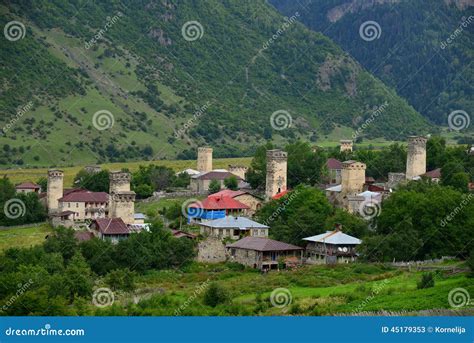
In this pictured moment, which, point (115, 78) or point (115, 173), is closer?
point (115, 173)

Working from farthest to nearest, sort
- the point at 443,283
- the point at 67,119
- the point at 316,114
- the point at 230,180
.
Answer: the point at 316,114
the point at 67,119
the point at 230,180
the point at 443,283

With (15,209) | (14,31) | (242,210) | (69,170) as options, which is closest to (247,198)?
(242,210)

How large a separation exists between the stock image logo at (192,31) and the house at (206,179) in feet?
286

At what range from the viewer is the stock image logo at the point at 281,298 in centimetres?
5095

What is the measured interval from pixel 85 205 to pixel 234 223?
13172 mm

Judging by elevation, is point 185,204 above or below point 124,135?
below

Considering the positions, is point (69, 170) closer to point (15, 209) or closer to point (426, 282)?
point (15, 209)

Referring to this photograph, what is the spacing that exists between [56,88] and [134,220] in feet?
254

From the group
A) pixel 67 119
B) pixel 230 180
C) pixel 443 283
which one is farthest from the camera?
pixel 67 119

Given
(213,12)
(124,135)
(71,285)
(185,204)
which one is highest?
(213,12)

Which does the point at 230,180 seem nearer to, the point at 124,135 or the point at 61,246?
the point at 61,246

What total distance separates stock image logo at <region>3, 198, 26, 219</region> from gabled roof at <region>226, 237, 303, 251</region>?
18912 millimetres

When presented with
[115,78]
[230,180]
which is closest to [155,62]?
[115,78]

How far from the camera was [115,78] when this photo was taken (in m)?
161
